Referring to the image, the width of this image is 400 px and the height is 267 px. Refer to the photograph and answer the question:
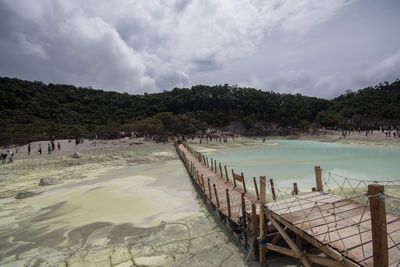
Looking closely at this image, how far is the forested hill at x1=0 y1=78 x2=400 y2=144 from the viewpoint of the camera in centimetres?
4722

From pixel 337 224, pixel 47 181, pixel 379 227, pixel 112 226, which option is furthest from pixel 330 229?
pixel 47 181

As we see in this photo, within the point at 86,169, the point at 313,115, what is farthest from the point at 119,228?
the point at 313,115

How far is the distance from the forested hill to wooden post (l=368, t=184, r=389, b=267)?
42.8 meters

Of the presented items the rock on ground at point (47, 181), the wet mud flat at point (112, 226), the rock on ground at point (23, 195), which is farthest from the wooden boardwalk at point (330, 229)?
the rock on ground at point (47, 181)

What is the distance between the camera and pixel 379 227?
2777 millimetres

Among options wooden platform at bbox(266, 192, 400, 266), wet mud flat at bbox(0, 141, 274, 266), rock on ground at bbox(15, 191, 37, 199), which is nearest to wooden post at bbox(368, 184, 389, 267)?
wooden platform at bbox(266, 192, 400, 266)

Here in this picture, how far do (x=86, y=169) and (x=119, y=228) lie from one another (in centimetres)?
1322

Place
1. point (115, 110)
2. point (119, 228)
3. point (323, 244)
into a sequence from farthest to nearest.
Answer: point (115, 110) < point (119, 228) < point (323, 244)

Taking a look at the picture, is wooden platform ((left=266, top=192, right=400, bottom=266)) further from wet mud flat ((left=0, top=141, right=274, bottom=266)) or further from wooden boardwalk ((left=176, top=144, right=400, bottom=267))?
wet mud flat ((left=0, top=141, right=274, bottom=266))

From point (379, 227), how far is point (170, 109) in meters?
72.4

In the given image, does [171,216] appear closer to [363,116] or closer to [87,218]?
[87,218]

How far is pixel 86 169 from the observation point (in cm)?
1873

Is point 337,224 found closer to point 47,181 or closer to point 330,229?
point 330,229

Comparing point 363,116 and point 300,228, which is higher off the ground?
point 363,116
